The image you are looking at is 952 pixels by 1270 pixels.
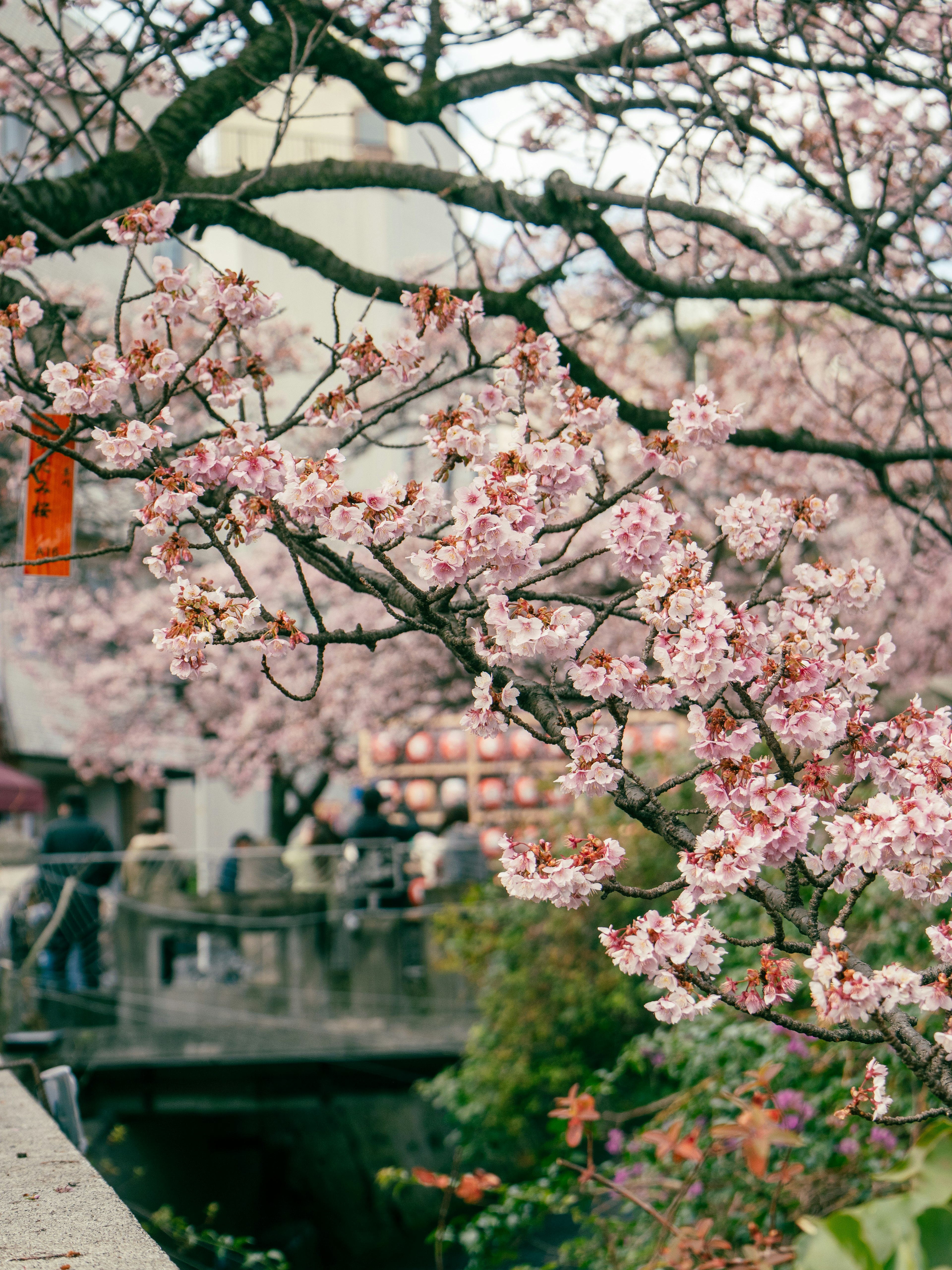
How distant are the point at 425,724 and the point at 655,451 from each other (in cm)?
1398

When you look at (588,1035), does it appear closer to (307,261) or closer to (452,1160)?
(452,1160)

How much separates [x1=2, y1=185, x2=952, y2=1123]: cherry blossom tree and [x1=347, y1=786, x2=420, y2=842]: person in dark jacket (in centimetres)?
869

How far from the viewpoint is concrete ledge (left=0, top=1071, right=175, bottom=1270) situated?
2.56 meters

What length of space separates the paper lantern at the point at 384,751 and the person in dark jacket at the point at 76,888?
8.63m

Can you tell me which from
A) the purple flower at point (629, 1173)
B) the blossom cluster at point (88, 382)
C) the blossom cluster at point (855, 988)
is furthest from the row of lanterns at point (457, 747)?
the blossom cluster at point (855, 988)

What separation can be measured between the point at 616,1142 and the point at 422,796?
16.0 meters

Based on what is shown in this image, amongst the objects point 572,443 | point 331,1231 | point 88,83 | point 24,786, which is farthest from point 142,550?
point 572,443

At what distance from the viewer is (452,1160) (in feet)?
34.6

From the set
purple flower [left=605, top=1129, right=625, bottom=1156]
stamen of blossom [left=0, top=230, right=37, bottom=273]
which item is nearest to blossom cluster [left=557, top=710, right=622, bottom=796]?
stamen of blossom [left=0, top=230, right=37, bottom=273]

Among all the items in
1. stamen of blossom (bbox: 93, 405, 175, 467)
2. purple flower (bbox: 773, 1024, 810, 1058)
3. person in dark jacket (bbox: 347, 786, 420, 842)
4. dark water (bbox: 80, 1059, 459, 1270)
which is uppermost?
stamen of blossom (bbox: 93, 405, 175, 467)

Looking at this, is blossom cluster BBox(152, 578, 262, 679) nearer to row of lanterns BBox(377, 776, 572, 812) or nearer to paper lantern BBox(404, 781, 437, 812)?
row of lanterns BBox(377, 776, 572, 812)

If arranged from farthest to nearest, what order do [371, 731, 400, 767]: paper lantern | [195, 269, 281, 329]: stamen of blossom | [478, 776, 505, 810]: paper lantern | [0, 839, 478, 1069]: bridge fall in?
1. [478, 776, 505, 810]: paper lantern
2. [371, 731, 400, 767]: paper lantern
3. [0, 839, 478, 1069]: bridge
4. [195, 269, 281, 329]: stamen of blossom

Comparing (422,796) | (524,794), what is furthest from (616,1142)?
(422,796)

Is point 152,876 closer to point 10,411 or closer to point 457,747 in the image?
point 10,411
